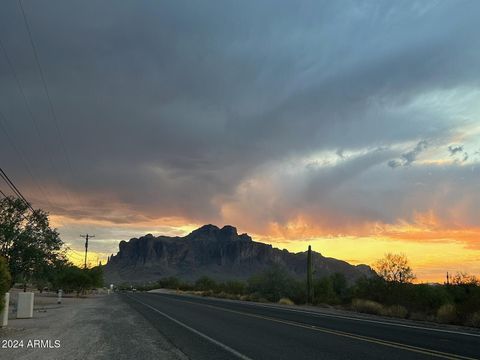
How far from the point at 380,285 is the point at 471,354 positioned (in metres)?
30.8

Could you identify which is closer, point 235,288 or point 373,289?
point 373,289

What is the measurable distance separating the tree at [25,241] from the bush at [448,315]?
33.0 m

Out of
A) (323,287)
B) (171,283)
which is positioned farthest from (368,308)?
(171,283)

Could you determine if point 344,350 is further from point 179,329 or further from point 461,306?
point 461,306

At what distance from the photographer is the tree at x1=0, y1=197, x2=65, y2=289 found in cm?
4012

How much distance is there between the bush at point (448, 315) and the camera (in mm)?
25000

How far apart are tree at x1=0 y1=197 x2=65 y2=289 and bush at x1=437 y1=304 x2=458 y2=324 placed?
33039 millimetres

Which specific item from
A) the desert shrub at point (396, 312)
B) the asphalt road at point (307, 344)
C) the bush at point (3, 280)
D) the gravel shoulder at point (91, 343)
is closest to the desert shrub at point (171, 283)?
the desert shrub at point (396, 312)

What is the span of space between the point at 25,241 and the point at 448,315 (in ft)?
112

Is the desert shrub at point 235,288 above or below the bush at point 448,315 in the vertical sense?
below

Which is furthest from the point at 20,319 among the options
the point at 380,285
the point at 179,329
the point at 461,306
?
the point at 380,285

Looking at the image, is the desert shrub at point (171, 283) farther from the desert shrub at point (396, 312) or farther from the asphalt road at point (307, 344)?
the asphalt road at point (307, 344)

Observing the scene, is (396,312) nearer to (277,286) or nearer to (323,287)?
(277,286)

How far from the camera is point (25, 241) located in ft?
134
